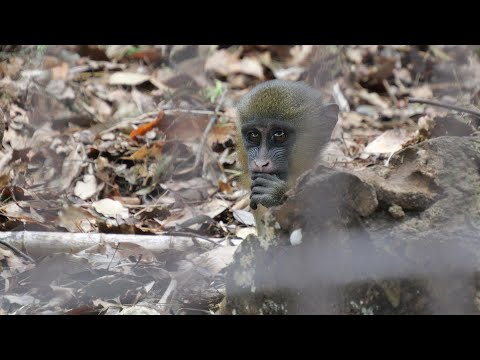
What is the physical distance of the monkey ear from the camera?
6258mm

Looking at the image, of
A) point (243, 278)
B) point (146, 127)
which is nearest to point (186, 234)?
point (243, 278)

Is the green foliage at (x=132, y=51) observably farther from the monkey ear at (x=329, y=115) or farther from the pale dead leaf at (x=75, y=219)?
the monkey ear at (x=329, y=115)

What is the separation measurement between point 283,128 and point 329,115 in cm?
60

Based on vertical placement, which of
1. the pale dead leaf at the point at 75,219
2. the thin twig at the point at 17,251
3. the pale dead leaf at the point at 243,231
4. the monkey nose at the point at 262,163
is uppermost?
the monkey nose at the point at 262,163

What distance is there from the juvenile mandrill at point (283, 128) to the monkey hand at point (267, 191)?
293 mm

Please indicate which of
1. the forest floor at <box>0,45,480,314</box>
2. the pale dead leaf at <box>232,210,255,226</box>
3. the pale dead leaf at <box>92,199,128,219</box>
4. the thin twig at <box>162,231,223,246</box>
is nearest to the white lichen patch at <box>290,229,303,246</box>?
the forest floor at <box>0,45,480,314</box>

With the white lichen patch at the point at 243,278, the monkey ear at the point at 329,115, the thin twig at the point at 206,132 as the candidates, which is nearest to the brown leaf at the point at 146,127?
the thin twig at the point at 206,132

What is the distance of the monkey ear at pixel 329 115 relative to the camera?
6.26m

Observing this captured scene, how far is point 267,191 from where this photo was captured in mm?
5082

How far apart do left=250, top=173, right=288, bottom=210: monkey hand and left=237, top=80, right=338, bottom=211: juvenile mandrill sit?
0.29 metres

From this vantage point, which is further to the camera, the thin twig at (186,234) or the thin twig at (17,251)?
the thin twig at (186,234)

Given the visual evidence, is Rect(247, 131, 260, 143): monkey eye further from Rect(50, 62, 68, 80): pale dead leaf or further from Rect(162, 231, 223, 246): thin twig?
Rect(50, 62, 68, 80): pale dead leaf

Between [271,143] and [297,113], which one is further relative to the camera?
[297,113]

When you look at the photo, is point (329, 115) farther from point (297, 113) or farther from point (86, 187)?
point (86, 187)
